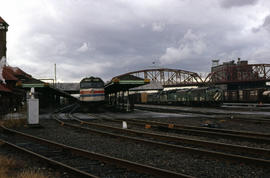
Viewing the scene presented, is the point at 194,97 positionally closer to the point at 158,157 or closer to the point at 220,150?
the point at 220,150

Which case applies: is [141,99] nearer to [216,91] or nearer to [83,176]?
[216,91]

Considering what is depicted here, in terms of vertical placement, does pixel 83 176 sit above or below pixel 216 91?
below

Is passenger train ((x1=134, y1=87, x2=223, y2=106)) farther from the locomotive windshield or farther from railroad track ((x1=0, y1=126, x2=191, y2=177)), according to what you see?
railroad track ((x1=0, y1=126, x2=191, y2=177))

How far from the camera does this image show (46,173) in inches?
209

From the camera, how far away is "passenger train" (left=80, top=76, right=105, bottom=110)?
23562 millimetres

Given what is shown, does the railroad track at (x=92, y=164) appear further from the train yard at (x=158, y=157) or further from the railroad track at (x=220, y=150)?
the railroad track at (x=220, y=150)

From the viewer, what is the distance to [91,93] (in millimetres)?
23516

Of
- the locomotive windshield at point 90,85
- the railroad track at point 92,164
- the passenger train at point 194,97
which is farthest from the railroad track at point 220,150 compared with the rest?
the passenger train at point 194,97

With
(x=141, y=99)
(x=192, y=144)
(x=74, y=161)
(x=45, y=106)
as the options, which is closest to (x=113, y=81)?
(x=192, y=144)

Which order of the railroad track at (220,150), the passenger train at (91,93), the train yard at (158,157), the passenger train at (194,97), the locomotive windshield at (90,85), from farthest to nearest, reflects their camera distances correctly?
the passenger train at (194,97), the locomotive windshield at (90,85), the passenger train at (91,93), the railroad track at (220,150), the train yard at (158,157)

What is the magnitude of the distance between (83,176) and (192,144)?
456cm

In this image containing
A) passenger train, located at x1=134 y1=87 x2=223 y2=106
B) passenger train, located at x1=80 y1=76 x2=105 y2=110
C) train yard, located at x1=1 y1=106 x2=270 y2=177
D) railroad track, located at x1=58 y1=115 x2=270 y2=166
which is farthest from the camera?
passenger train, located at x1=134 y1=87 x2=223 y2=106

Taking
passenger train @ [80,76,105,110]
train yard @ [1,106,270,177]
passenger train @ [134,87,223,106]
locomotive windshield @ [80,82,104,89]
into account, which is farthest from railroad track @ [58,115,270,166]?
passenger train @ [134,87,223,106]

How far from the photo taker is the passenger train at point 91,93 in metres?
23.6
